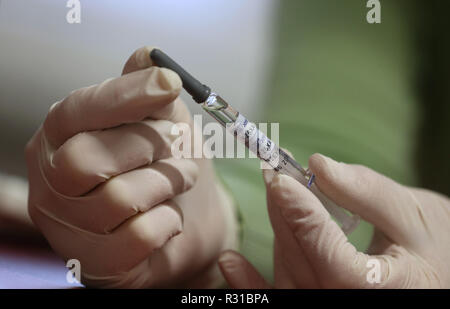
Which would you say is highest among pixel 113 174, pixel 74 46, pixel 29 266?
pixel 74 46

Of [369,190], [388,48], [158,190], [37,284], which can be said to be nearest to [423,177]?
[388,48]

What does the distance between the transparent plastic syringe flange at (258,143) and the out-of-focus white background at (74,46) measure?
130mm

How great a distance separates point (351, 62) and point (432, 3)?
336 millimetres

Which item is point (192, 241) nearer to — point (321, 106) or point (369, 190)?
point (369, 190)

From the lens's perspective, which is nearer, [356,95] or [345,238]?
[345,238]

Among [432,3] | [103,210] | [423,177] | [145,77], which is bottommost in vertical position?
[423,177]

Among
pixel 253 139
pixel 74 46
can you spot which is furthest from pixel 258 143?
pixel 74 46

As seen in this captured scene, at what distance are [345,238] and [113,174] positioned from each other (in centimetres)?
26

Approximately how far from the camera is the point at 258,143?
42 centimetres

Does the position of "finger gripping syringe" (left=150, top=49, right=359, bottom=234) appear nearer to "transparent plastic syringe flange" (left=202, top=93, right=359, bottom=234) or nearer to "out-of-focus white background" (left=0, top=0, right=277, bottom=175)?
"transparent plastic syringe flange" (left=202, top=93, right=359, bottom=234)

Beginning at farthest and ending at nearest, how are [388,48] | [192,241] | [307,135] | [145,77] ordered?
[388,48] < [307,135] < [192,241] < [145,77]

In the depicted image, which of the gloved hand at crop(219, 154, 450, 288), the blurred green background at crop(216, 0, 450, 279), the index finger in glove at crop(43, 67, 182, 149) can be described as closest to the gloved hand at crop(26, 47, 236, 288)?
the index finger in glove at crop(43, 67, 182, 149)

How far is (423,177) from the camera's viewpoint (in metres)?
0.93

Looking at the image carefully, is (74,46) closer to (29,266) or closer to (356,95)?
(29,266)
